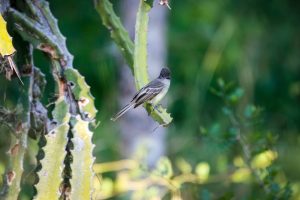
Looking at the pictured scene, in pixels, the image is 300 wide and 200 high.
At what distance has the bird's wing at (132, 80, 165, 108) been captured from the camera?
2350 mm

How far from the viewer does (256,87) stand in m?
7.67

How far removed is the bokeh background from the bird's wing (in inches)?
148

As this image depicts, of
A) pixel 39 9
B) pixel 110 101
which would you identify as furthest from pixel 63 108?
pixel 110 101

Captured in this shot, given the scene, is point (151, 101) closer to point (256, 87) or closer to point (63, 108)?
point (63, 108)

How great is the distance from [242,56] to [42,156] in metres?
5.04

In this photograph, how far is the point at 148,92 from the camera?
7.71 ft

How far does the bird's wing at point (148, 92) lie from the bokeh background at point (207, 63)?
12.3 feet

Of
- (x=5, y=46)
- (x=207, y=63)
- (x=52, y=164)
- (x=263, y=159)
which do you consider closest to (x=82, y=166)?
(x=52, y=164)

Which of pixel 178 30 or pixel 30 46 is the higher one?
pixel 178 30

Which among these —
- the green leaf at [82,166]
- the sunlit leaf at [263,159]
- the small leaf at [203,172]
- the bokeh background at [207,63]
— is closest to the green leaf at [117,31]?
the green leaf at [82,166]

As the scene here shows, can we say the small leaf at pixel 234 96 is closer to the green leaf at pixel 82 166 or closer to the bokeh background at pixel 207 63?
the green leaf at pixel 82 166

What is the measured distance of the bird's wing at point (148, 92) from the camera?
2.35 meters

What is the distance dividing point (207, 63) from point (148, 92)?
15.0 ft

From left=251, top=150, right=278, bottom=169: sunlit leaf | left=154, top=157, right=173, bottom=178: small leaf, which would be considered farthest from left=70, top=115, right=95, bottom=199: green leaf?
left=251, top=150, right=278, bottom=169: sunlit leaf
